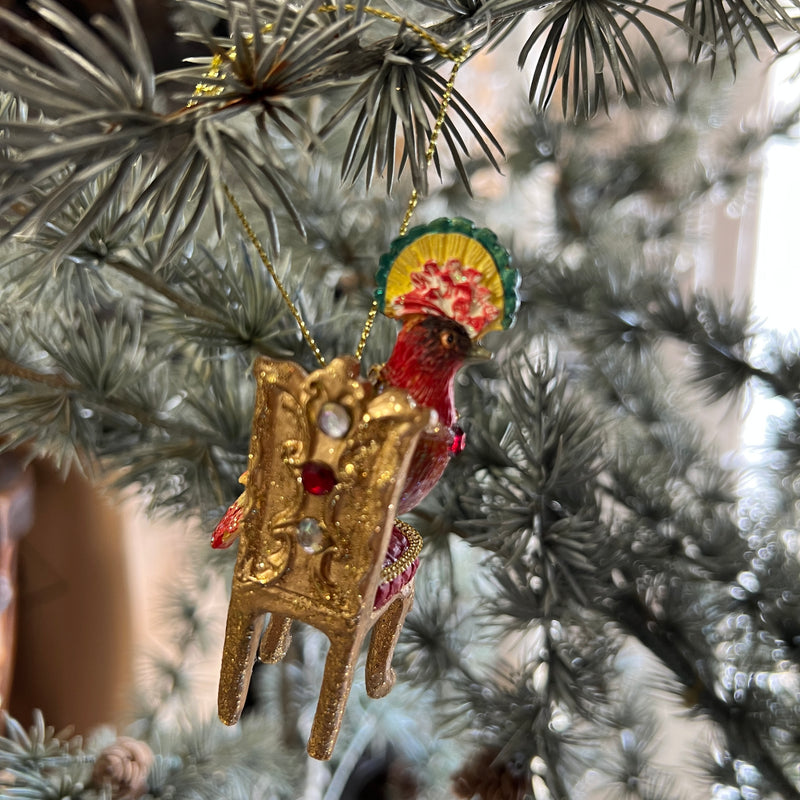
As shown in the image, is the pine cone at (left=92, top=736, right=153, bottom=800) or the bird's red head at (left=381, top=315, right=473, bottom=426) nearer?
the bird's red head at (left=381, top=315, right=473, bottom=426)

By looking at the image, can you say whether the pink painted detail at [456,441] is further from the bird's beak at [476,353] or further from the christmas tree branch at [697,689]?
the christmas tree branch at [697,689]

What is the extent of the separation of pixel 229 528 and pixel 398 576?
0.07m

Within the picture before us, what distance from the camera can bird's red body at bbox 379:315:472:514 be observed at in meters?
0.28

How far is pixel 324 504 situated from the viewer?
0.26m

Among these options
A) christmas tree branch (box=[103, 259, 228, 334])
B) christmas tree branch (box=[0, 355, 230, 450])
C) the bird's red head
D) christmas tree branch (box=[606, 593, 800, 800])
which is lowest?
christmas tree branch (box=[606, 593, 800, 800])

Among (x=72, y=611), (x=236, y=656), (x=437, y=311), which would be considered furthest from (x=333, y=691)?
(x=72, y=611)

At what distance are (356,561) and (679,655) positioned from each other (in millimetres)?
219

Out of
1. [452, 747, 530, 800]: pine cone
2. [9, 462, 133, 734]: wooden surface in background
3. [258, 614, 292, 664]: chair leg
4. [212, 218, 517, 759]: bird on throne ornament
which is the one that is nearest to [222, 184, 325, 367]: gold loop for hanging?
[212, 218, 517, 759]: bird on throne ornament

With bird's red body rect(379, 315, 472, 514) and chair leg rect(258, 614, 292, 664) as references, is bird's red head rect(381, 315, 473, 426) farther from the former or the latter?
chair leg rect(258, 614, 292, 664)

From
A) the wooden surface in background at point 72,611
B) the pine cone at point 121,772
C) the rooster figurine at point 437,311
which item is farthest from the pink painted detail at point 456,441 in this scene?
the wooden surface in background at point 72,611

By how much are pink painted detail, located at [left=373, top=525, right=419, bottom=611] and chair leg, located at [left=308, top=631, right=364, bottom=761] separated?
20 mm

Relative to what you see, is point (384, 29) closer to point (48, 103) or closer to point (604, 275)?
point (604, 275)

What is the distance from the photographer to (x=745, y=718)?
1.23ft

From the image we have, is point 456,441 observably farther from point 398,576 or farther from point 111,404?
point 111,404
